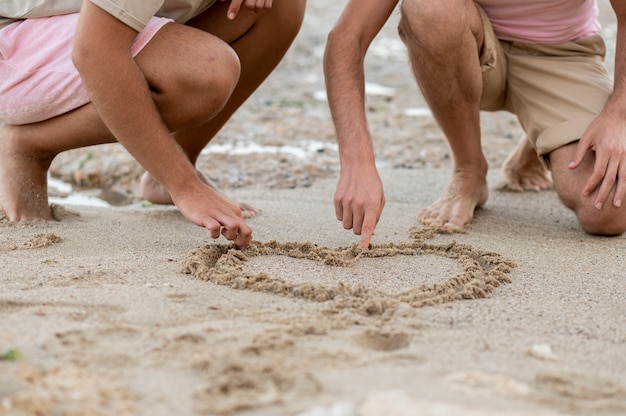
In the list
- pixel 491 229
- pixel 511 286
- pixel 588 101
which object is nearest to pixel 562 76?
pixel 588 101

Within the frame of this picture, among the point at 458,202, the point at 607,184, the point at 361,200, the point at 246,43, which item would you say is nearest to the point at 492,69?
the point at 458,202

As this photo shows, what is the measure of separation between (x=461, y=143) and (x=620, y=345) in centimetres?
146

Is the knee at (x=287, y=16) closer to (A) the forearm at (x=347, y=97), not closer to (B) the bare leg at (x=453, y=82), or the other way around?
(B) the bare leg at (x=453, y=82)

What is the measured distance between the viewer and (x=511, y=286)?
92.0 inches

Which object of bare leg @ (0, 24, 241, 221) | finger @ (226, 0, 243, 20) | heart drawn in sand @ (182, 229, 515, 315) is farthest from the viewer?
finger @ (226, 0, 243, 20)

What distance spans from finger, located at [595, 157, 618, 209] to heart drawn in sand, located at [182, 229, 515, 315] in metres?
0.46

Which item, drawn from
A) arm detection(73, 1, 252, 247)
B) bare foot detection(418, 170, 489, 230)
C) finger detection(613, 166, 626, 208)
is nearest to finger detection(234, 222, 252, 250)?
arm detection(73, 1, 252, 247)

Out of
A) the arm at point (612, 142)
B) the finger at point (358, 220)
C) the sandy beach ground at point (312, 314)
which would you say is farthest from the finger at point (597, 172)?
the finger at point (358, 220)

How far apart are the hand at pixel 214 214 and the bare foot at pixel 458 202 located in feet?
2.80

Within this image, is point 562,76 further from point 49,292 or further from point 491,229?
point 49,292

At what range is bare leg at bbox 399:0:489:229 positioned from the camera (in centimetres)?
289

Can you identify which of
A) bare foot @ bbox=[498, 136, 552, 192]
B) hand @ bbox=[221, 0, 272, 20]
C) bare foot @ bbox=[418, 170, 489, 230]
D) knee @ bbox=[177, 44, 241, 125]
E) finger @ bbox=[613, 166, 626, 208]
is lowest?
bare foot @ bbox=[498, 136, 552, 192]

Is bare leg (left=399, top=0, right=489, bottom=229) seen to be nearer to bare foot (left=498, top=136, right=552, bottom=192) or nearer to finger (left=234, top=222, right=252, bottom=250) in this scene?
bare foot (left=498, top=136, right=552, bottom=192)

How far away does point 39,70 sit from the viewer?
2.72m
